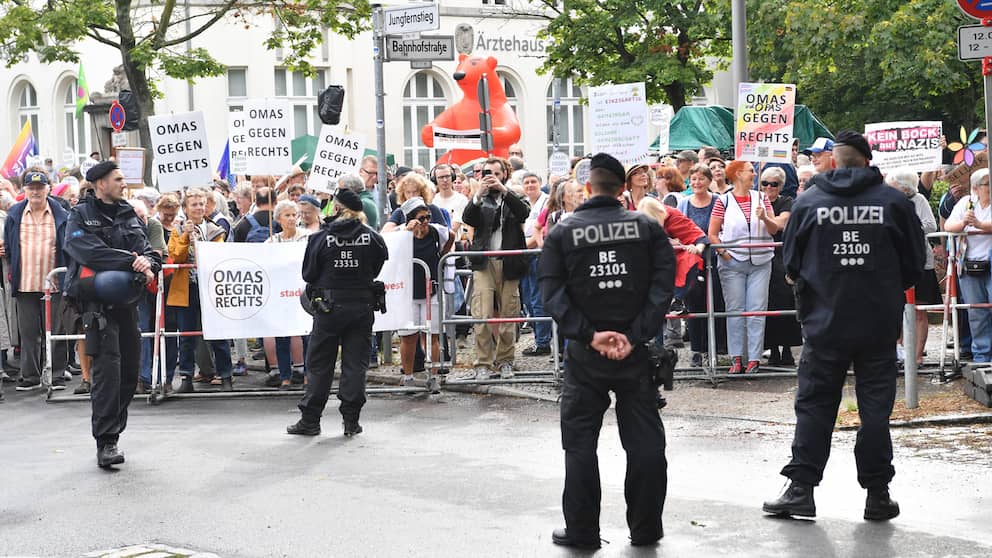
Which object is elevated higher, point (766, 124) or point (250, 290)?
point (766, 124)

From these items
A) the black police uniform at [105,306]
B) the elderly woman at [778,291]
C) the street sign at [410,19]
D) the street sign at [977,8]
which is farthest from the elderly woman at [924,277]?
the black police uniform at [105,306]

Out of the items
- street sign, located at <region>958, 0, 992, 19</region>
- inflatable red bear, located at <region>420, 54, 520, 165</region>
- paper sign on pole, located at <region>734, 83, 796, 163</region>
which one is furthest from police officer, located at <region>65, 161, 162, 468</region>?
inflatable red bear, located at <region>420, 54, 520, 165</region>

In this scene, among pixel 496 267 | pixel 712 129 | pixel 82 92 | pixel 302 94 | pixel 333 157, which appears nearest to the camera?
pixel 496 267

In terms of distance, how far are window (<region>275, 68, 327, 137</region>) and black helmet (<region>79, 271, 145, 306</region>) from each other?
3488 centimetres

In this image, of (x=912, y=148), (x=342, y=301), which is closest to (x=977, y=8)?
(x=342, y=301)

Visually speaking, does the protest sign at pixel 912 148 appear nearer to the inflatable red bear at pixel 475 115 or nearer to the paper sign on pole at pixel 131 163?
the paper sign on pole at pixel 131 163

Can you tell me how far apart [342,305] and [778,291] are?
4410 millimetres

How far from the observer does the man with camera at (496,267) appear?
45.0ft

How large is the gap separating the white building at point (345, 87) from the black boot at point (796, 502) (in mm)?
36287

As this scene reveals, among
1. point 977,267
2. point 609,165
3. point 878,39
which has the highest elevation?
point 878,39

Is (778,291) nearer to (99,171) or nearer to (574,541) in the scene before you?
(99,171)

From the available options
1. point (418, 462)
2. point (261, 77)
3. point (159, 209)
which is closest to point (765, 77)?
point (261, 77)

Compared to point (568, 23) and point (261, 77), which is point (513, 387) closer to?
point (568, 23)

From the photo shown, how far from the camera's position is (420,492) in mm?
8820
